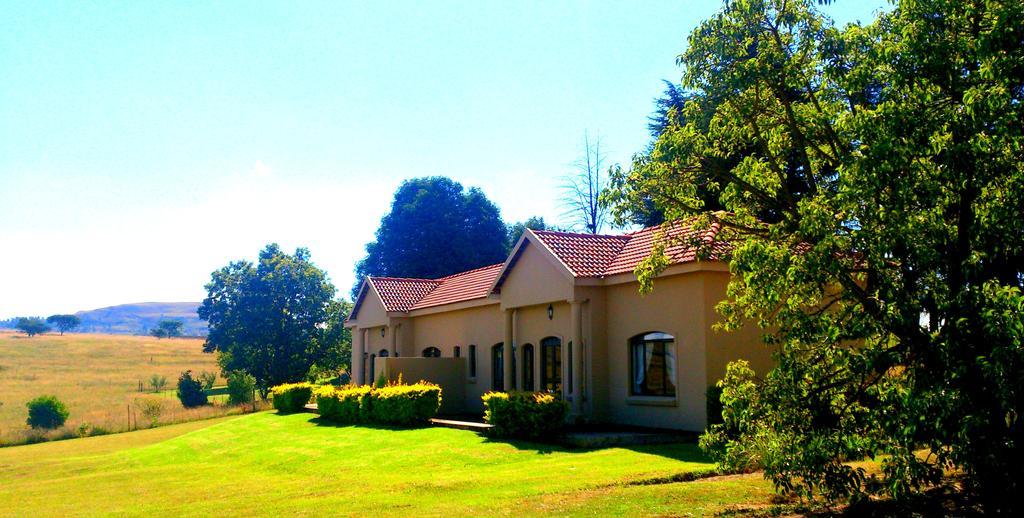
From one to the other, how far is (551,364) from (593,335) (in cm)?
261

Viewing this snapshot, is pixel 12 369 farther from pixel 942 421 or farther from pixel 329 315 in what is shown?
pixel 942 421

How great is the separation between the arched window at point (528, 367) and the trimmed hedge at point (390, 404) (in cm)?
274

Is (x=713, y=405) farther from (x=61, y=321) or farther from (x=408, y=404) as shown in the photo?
(x=61, y=321)

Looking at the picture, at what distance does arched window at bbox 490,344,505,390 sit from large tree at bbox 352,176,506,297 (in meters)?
25.1

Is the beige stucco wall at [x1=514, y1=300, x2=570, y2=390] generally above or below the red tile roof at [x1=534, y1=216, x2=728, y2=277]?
below

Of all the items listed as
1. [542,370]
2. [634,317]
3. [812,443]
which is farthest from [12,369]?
[812,443]

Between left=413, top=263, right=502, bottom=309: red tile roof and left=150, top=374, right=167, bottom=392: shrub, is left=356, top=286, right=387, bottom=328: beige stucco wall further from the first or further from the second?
left=150, top=374, right=167, bottom=392: shrub

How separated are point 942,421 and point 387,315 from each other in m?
27.5

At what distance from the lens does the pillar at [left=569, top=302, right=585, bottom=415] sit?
22.2m

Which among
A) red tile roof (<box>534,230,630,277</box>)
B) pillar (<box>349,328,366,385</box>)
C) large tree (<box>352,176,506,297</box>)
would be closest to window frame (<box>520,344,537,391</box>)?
red tile roof (<box>534,230,630,277</box>)

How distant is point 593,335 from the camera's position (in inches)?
878

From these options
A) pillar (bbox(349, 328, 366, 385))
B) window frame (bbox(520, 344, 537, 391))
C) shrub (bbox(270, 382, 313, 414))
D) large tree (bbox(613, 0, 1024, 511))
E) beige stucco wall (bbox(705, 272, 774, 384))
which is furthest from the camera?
pillar (bbox(349, 328, 366, 385))

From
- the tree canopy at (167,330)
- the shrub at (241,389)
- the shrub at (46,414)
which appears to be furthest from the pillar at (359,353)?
the tree canopy at (167,330)

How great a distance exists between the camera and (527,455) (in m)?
18.1
